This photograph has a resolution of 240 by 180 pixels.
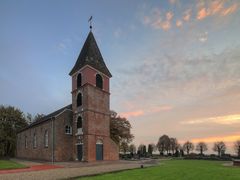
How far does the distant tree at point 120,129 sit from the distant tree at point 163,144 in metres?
37.0

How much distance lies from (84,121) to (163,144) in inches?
2317

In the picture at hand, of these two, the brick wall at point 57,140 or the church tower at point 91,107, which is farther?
the brick wall at point 57,140

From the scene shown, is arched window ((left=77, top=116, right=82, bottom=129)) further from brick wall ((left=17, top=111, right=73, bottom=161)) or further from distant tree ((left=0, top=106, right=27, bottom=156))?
distant tree ((left=0, top=106, right=27, bottom=156))

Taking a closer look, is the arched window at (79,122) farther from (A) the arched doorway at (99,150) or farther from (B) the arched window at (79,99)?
(A) the arched doorway at (99,150)

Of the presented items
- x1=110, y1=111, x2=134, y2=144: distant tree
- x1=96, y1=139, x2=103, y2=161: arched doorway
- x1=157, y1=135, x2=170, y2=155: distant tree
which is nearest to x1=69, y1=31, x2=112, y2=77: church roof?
x1=96, y1=139, x2=103, y2=161: arched doorway

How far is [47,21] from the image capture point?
20672 mm

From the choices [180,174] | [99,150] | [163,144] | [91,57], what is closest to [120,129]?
[99,150]

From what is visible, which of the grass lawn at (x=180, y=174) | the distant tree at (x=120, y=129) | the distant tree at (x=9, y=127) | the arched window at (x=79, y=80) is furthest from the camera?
the distant tree at (x=9, y=127)

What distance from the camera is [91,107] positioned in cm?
3144

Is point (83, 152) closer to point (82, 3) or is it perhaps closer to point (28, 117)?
point (82, 3)

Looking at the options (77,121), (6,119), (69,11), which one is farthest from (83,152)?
(6,119)

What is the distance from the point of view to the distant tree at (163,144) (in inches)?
3260

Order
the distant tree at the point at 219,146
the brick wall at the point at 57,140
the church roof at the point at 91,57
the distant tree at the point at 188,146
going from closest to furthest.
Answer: the brick wall at the point at 57,140, the church roof at the point at 91,57, the distant tree at the point at 219,146, the distant tree at the point at 188,146

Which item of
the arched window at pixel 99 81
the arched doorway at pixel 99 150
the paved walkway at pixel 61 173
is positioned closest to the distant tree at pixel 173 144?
the arched doorway at pixel 99 150
